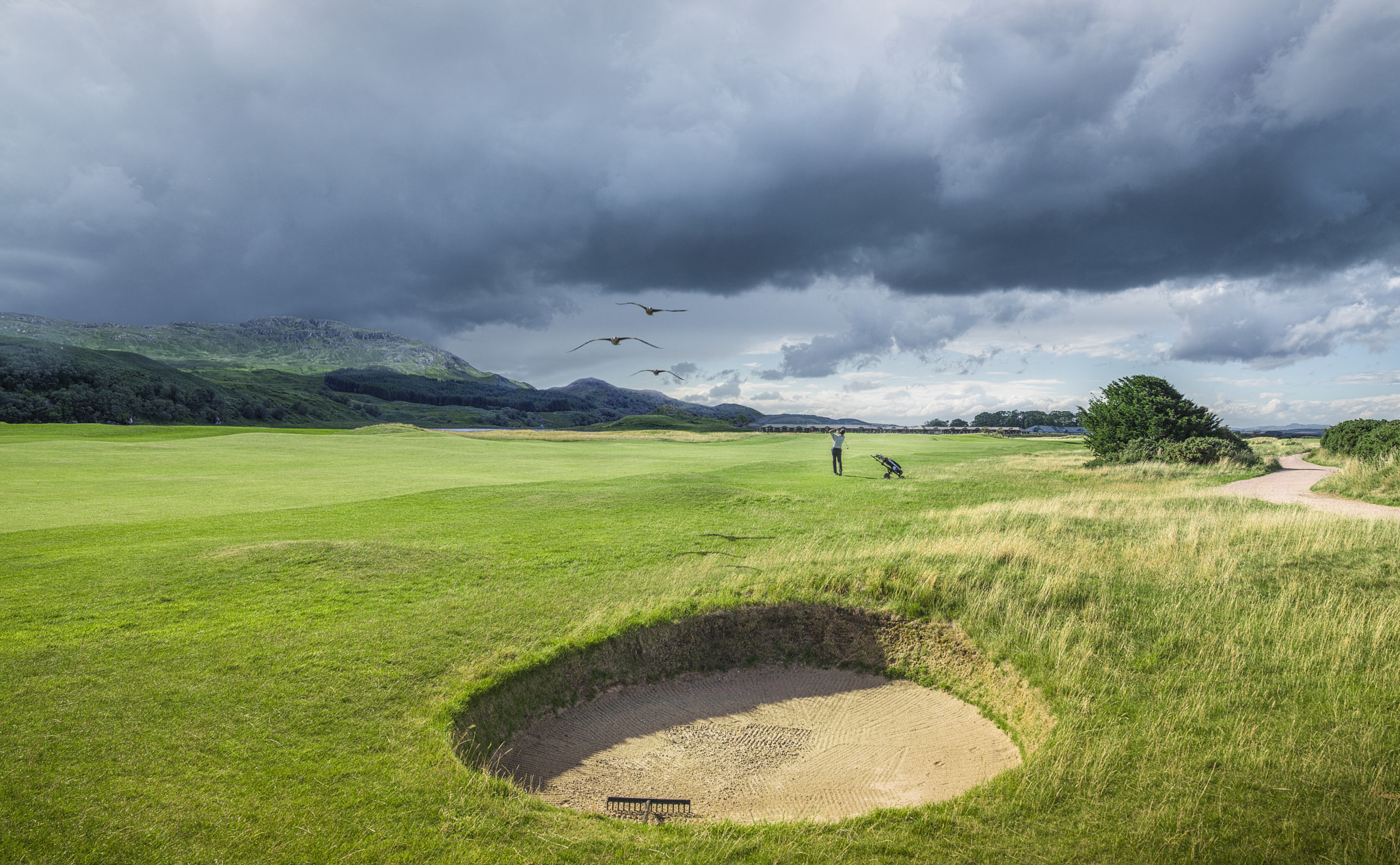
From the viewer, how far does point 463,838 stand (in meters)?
5.02

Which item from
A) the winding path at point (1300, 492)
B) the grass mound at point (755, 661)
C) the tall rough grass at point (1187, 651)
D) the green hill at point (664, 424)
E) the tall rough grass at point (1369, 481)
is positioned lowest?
the grass mound at point (755, 661)

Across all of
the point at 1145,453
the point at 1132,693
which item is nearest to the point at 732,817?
the point at 1132,693

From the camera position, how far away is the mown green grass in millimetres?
5102

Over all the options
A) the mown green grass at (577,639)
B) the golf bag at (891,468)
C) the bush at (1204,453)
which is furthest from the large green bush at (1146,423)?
the mown green grass at (577,639)

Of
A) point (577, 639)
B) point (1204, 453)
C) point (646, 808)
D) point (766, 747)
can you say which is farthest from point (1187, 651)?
point (1204, 453)

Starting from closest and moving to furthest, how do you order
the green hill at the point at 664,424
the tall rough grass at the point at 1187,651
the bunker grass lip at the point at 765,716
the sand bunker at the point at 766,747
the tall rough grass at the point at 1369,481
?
the tall rough grass at the point at 1187,651
the sand bunker at the point at 766,747
the bunker grass lip at the point at 765,716
the tall rough grass at the point at 1369,481
the green hill at the point at 664,424

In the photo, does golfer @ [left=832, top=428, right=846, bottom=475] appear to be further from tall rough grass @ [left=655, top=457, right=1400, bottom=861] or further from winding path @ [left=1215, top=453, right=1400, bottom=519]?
winding path @ [left=1215, top=453, right=1400, bottom=519]

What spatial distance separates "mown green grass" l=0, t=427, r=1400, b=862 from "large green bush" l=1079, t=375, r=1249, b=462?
20.4 m

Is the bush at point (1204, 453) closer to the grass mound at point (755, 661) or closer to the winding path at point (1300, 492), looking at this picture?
the winding path at point (1300, 492)

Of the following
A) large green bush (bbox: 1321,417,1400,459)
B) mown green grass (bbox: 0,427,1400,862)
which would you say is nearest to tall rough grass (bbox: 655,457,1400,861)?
mown green grass (bbox: 0,427,1400,862)

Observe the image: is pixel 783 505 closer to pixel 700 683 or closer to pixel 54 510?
pixel 700 683

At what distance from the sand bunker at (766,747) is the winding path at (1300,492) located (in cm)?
1558

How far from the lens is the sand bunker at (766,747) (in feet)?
22.6

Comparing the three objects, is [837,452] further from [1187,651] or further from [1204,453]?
[1187,651]
